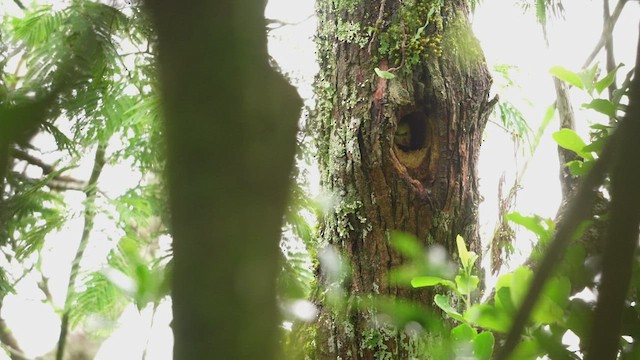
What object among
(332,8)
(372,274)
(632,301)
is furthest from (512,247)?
(632,301)

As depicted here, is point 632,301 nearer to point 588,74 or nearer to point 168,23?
point 588,74

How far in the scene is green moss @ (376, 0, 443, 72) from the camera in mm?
1065

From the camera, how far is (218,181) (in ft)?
0.81

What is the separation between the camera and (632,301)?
46 centimetres

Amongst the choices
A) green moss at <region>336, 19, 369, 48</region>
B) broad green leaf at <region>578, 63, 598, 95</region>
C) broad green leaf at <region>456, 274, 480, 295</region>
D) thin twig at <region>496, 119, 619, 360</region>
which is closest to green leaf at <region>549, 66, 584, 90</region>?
broad green leaf at <region>578, 63, 598, 95</region>

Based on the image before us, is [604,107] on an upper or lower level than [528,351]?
upper

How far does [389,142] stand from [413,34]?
0.75 ft

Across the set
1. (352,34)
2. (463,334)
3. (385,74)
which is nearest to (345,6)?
(352,34)

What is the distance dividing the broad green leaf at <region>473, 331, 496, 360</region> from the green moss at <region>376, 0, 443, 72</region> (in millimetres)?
682

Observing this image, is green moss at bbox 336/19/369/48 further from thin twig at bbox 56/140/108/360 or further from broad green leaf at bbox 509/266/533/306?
broad green leaf at bbox 509/266/533/306

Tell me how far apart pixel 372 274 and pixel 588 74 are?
0.56 meters

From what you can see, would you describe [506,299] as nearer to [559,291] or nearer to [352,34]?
[559,291]

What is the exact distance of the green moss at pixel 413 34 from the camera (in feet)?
3.50

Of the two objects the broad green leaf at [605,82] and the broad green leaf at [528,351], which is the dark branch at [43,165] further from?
the broad green leaf at [605,82]
